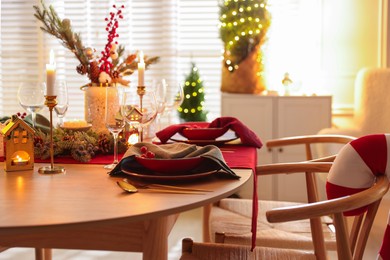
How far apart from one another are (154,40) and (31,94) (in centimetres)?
294

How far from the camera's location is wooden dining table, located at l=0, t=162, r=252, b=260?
1.30m

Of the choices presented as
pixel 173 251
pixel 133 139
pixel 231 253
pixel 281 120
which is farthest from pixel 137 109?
pixel 281 120

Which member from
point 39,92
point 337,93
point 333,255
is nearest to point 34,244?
point 39,92

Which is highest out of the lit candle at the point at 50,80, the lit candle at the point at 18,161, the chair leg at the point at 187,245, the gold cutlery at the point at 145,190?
the lit candle at the point at 50,80

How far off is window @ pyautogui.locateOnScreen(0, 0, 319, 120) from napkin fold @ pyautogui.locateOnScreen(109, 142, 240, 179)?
A: 125 inches

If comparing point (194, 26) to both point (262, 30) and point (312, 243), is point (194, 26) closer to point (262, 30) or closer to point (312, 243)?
point (262, 30)

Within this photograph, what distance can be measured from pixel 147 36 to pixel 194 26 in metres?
0.40

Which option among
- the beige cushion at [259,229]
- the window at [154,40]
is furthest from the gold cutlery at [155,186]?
the window at [154,40]

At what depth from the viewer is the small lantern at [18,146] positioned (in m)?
1.86

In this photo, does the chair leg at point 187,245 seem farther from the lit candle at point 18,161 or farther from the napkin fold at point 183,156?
the lit candle at point 18,161

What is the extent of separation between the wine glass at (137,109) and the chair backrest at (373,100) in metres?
2.55

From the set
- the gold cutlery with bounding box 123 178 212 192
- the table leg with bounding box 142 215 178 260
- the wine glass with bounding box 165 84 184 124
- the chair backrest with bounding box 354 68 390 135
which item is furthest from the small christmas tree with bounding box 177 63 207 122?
the table leg with bounding box 142 215 178 260

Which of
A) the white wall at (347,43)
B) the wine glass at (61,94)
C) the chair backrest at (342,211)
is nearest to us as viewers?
the chair backrest at (342,211)

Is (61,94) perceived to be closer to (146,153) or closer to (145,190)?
(146,153)
